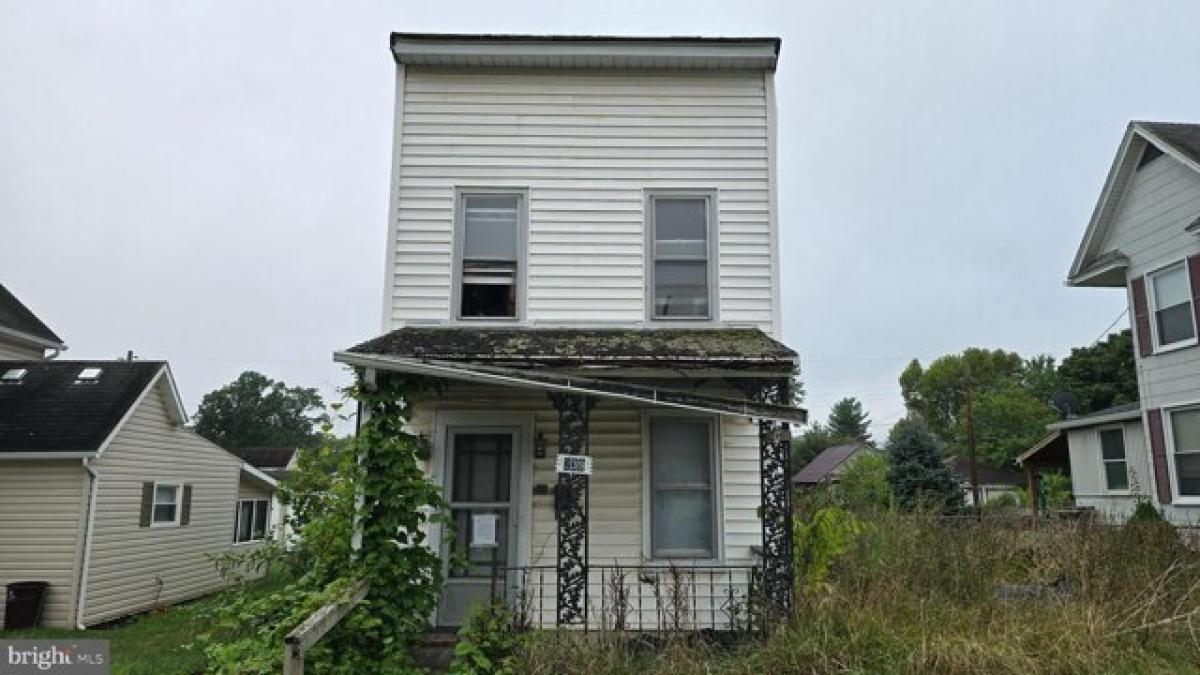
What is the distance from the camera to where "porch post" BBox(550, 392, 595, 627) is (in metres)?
6.01

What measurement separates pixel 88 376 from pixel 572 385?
43.2 feet

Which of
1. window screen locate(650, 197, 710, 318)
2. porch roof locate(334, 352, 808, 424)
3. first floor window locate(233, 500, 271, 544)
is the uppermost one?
window screen locate(650, 197, 710, 318)

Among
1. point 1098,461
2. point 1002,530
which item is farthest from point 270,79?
point 1098,461

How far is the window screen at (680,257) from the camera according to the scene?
26.8ft

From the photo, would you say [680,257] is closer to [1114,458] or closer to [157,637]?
[157,637]

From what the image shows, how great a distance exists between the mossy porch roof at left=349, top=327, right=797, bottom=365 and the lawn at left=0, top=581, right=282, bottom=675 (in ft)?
10.8

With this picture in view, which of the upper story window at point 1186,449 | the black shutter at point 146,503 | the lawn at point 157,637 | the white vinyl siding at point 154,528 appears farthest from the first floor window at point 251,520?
the upper story window at point 1186,449

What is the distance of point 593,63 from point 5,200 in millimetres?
19305

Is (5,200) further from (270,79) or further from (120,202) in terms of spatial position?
(270,79)

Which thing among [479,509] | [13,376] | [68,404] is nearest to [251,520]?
[13,376]

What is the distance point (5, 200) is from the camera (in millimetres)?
18734

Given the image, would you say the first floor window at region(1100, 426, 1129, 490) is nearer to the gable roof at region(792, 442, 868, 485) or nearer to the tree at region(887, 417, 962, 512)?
the tree at region(887, 417, 962, 512)

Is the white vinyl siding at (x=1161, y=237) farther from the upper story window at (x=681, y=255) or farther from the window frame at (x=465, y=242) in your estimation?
the window frame at (x=465, y=242)

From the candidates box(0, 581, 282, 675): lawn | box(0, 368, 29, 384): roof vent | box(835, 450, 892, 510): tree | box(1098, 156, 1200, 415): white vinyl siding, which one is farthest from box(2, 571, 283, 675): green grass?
box(835, 450, 892, 510): tree
